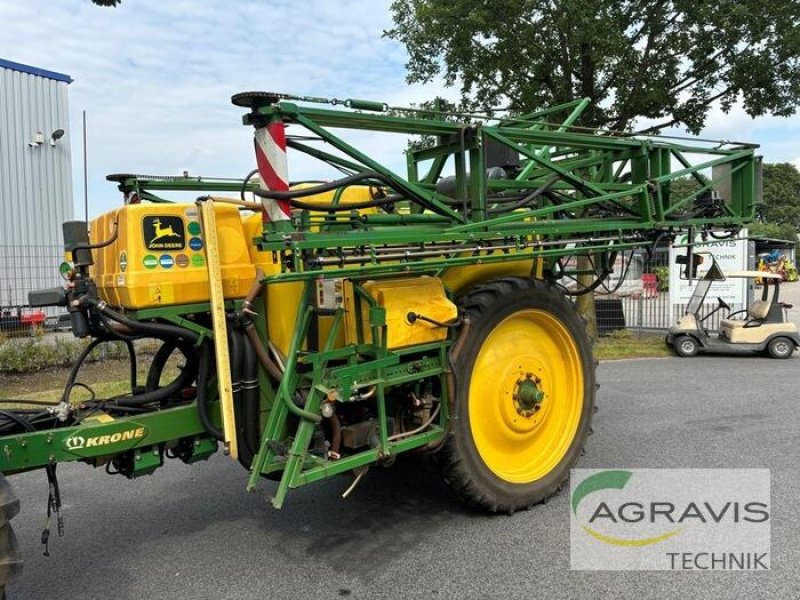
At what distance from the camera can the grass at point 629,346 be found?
32.8ft

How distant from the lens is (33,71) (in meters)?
14.2

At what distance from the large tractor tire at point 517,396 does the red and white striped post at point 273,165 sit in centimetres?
123

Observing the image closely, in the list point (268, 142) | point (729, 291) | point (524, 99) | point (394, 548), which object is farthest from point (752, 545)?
point (729, 291)

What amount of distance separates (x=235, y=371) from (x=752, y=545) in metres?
2.83

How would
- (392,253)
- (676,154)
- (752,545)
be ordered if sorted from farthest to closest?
(676,154) → (752,545) → (392,253)

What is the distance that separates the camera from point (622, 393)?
7.29 m

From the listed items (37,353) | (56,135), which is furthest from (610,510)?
(56,135)

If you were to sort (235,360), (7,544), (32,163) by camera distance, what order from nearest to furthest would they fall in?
(7,544) < (235,360) < (32,163)

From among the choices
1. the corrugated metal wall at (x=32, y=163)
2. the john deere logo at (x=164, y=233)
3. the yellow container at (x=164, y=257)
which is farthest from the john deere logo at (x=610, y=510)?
the corrugated metal wall at (x=32, y=163)

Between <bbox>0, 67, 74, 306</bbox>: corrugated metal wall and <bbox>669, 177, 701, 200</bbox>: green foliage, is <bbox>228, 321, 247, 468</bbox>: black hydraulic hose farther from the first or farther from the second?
<bbox>0, 67, 74, 306</bbox>: corrugated metal wall

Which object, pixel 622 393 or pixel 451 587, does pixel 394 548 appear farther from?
pixel 622 393

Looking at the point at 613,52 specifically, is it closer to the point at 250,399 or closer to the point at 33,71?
the point at 250,399

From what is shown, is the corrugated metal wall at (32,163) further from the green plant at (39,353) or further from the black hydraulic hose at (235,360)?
the black hydraulic hose at (235,360)

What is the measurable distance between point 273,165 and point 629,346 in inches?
347
